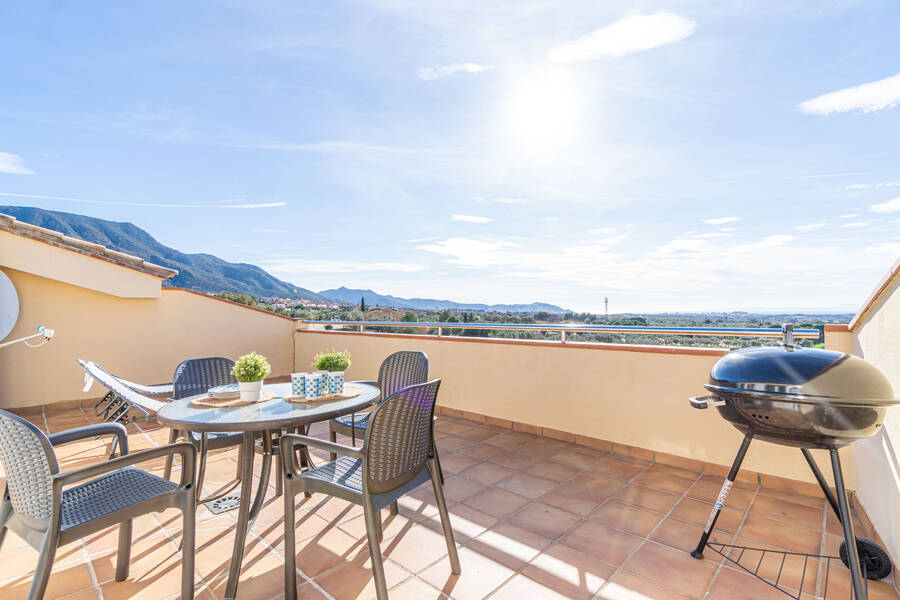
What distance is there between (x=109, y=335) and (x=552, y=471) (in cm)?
542

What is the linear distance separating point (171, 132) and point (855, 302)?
37.6 feet

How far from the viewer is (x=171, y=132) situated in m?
9.12

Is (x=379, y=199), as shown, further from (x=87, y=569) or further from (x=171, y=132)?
(x=87, y=569)

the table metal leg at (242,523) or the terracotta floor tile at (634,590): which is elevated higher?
the table metal leg at (242,523)

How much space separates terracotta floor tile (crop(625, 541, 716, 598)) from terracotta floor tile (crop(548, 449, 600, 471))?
1.03 m

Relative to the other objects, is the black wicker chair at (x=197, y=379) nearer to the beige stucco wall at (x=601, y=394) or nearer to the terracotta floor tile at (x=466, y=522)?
the terracotta floor tile at (x=466, y=522)

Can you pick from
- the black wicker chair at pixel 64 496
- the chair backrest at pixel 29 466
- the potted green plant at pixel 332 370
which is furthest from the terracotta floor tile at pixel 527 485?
the chair backrest at pixel 29 466

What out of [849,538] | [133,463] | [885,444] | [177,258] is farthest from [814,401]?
[177,258]

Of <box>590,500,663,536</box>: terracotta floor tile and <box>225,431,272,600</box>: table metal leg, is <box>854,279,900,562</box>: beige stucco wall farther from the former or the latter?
<box>225,431,272,600</box>: table metal leg

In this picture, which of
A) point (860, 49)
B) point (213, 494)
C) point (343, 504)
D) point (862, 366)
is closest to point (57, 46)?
point (213, 494)

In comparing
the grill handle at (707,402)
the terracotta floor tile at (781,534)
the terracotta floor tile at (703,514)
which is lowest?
the terracotta floor tile at (703,514)

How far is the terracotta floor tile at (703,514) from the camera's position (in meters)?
2.13

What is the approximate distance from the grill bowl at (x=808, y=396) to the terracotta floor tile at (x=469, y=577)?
1.17 meters

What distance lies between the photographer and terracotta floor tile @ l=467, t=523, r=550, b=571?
71.6 inches
